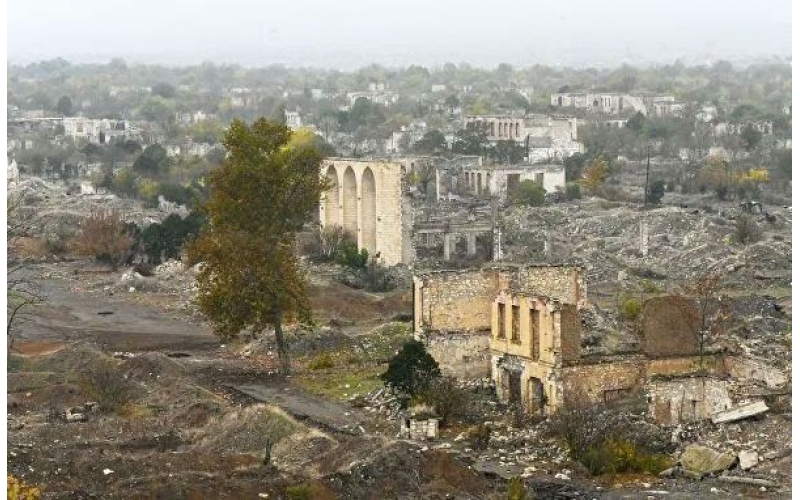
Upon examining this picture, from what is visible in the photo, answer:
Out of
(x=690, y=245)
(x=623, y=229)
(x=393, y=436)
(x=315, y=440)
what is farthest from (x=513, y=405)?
(x=623, y=229)

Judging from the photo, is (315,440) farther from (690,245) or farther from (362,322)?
(690,245)

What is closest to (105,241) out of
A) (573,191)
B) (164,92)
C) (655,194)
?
(655,194)

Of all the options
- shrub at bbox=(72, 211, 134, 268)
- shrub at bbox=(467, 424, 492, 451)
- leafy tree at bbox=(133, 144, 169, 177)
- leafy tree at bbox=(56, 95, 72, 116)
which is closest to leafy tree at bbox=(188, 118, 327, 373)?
shrub at bbox=(467, 424, 492, 451)

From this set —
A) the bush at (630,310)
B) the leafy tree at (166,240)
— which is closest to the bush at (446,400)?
the bush at (630,310)

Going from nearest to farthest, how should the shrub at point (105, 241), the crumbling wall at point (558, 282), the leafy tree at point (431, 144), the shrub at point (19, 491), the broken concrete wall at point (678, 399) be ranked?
the shrub at point (19, 491)
the broken concrete wall at point (678, 399)
the crumbling wall at point (558, 282)
the shrub at point (105, 241)
the leafy tree at point (431, 144)

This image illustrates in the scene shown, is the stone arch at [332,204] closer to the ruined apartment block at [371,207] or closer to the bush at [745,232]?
the ruined apartment block at [371,207]

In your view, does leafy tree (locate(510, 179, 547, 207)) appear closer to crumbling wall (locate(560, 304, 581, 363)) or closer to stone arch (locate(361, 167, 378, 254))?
stone arch (locate(361, 167, 378, 254))
